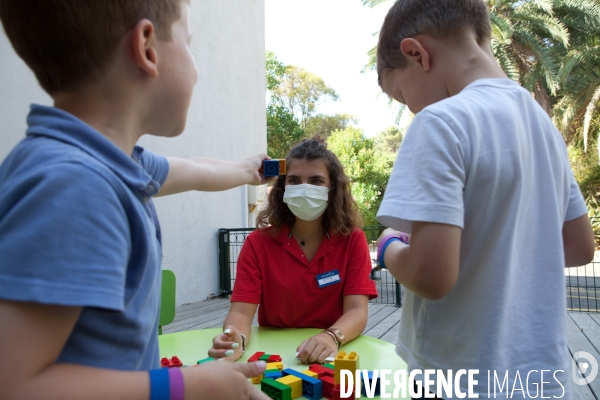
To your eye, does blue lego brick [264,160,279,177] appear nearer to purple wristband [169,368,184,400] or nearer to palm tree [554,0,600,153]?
purple wristband [169,368,184,400]

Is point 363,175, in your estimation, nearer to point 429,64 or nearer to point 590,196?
point 590,196

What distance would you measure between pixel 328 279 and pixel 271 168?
79 cm

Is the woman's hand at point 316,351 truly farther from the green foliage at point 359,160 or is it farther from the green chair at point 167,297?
the green foliage at point 359,160

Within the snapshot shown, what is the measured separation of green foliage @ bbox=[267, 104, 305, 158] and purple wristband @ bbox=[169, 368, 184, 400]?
65.2 feet

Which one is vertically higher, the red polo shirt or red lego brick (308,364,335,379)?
the red polo shirt

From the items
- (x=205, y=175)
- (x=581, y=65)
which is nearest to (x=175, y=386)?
(x=205, y=175)

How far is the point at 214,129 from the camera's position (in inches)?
267

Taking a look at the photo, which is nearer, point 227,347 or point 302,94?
point 227,347

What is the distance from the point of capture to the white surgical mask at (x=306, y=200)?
2320 millimetres

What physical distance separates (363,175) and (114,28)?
18.5m

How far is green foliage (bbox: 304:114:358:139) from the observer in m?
30.1

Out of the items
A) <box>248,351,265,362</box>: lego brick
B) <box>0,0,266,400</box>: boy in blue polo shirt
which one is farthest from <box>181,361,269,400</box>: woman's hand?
<box>248,351,265,362</box>: lego brick

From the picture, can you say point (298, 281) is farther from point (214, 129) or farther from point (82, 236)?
point (214, 129)

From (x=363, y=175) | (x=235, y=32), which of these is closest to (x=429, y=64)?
(x=235, y=32)
